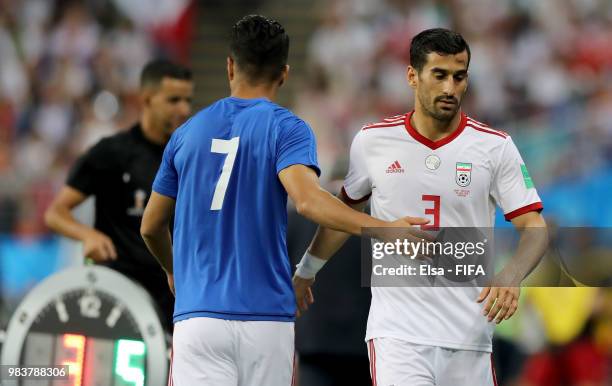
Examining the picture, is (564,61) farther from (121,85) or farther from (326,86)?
(121,85)

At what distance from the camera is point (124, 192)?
22.4 feet

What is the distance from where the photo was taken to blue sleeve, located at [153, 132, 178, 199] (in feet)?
16.4

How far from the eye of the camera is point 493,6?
15.4 metres

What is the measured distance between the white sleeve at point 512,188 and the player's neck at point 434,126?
0.25 meters

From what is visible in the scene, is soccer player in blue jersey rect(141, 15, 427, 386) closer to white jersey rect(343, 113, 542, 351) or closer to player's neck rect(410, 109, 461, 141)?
white jersey rect(343, 113, 542, 351)

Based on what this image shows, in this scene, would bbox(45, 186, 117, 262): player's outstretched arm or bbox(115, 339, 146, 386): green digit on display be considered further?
bbox(45, 186, 117, 262): player's outstretched arm

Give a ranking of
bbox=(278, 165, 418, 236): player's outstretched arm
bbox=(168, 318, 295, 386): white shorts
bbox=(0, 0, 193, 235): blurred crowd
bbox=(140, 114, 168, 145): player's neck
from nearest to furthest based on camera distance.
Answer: bbox=(278, 165, 418, 236): player's outstretched arm
bbox=(168, 318, 295, 386): white shorts
bbox=(140, 114, 168, 145): player's neck
bbox=(0, 0, 193, 235): blurred crowd

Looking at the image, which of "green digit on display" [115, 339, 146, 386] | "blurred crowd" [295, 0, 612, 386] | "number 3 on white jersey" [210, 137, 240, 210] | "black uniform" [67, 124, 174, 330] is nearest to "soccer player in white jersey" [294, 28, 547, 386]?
"number 3 on white jersey" [210, 137, 240, 210]

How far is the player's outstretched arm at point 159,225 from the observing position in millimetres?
5109

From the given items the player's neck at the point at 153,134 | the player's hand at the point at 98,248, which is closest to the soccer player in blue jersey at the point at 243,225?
the player's hand at the point at 98,248

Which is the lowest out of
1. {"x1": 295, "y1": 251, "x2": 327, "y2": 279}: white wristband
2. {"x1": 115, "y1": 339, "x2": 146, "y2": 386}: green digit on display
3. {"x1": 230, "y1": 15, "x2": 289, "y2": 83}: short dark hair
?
{"x1": 115, "y1": 339, "x2": 146, "y2": 386}: green digit on display

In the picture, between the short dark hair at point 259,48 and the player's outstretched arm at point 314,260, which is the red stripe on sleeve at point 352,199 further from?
the short dark hair at point 259,48

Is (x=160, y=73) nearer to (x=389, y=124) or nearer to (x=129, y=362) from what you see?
(x=129, y=362)

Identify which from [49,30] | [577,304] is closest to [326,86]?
[49,30]
